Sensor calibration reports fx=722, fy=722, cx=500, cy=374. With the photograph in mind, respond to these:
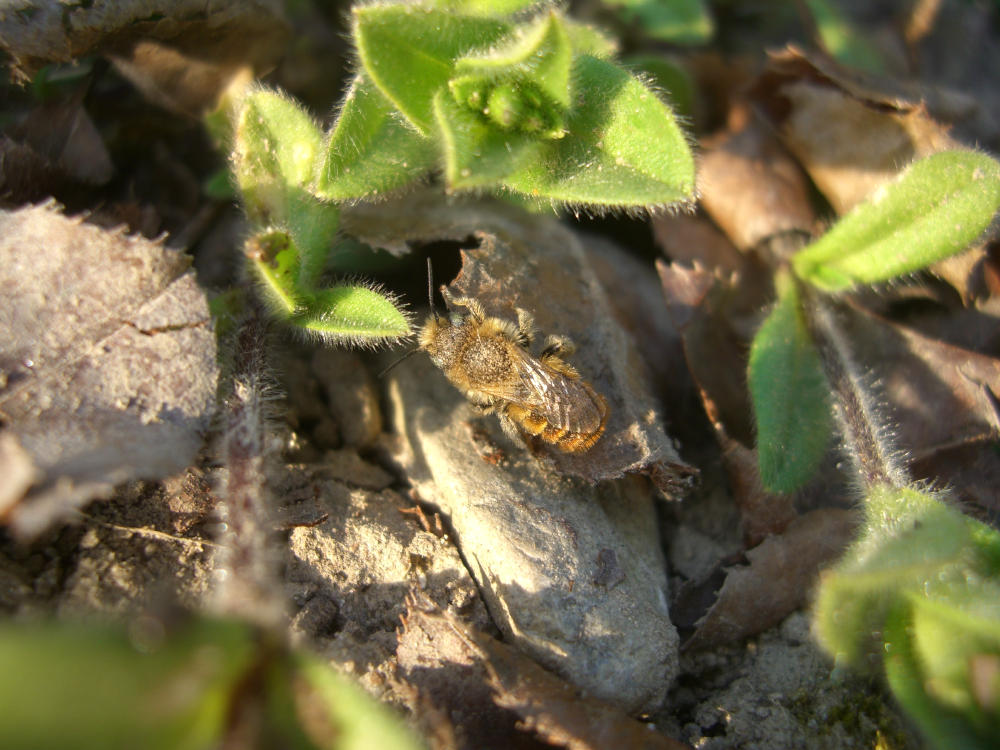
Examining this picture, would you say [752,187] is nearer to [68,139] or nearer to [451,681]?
[451,681]

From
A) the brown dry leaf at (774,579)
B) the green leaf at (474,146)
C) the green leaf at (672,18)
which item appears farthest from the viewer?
the green leaf at (672,18)

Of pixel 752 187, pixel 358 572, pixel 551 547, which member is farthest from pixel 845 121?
pixel 358 572

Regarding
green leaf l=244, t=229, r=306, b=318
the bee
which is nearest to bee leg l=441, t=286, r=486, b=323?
the bee

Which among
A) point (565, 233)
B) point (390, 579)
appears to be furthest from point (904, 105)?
point (390, 579)

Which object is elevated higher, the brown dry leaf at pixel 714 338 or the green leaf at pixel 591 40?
the green leaf at pixel 591 40

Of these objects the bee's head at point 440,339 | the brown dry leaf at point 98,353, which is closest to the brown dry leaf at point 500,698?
the brown dry leaf at point 98,353

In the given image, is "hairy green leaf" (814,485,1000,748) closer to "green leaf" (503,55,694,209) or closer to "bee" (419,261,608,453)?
"bee" (419,261,608,453)

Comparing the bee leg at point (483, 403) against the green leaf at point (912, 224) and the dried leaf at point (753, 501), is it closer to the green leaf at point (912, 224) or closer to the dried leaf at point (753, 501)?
the dried leaf at point (753, 501)
